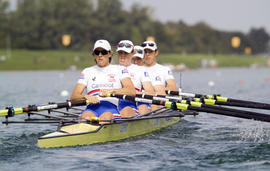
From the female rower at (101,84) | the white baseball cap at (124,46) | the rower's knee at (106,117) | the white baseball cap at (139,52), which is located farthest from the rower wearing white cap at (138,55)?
the rower's knee at (106,117)

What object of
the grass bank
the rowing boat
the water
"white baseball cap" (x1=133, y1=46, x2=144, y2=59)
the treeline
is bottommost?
the water

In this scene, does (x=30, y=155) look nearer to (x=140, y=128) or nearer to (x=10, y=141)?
(x=10, y=141)

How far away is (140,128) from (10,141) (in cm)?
337

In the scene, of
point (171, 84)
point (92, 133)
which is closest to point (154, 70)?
point (171, 84)

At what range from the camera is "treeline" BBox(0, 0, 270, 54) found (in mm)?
96250

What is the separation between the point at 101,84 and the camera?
11008 mm

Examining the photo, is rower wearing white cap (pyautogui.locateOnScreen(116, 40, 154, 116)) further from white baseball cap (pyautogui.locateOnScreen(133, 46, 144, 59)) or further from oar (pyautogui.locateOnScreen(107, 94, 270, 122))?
white baseball cap (pyautogui.locateOnScreen(133, 46, 144, 59))

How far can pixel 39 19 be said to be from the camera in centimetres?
10262

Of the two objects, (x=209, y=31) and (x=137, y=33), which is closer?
(x=137, y=33)

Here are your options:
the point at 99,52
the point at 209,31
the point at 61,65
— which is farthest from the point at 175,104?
the point at 209,31

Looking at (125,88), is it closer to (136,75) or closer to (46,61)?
(136,75)

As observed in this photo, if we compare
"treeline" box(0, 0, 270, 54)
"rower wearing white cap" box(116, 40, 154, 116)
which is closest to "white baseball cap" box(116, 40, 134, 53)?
"rower wearing white cap" box(116, 40, 154, 116)

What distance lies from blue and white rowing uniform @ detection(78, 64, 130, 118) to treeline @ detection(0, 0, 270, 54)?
8311 cm

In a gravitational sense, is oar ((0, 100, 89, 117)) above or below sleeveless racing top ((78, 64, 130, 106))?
below
